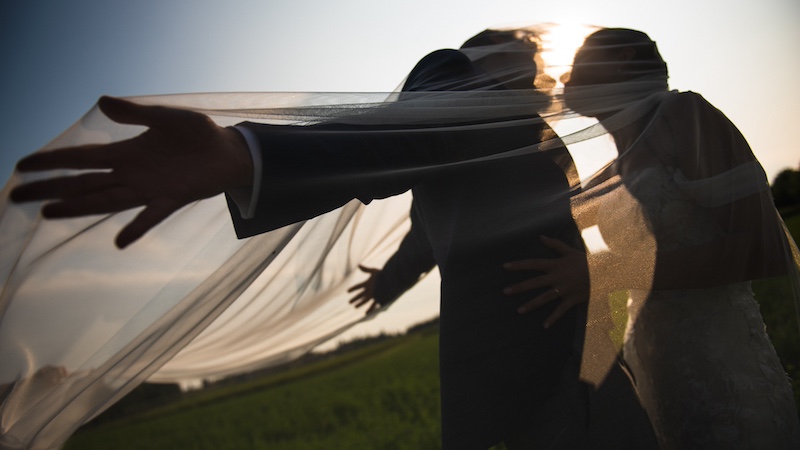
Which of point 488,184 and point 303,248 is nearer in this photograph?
point 488,184

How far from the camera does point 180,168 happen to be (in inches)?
38.0

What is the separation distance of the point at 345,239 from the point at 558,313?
38.6 inches

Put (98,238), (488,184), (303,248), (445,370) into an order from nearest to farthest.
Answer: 1. (98,238)
2. (445,370)
3. (488,184)
4. (303,248)

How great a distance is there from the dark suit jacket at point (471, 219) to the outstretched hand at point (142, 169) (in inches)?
6.9

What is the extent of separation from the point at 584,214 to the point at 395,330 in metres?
1.10

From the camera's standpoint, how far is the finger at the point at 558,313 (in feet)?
5.18

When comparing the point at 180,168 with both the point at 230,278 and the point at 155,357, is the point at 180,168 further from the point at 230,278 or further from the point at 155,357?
the point at 155,357

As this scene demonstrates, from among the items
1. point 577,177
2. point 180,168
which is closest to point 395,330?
point 577,177

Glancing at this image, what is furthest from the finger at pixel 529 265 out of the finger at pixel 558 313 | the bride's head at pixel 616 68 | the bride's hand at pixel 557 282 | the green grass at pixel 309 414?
the green grass at pixel 309 414

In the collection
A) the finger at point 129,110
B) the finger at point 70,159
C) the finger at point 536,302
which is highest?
the finger at point 129,110

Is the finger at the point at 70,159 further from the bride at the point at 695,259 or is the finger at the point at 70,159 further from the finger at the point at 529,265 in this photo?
the bride at the point at 695,259

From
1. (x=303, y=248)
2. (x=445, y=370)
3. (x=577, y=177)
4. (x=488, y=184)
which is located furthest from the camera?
(x=303, y=248)

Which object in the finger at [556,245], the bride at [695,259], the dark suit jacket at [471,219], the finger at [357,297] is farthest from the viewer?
the finger at [357,297]

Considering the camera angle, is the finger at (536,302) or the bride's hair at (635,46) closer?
the finger at (536,302)
